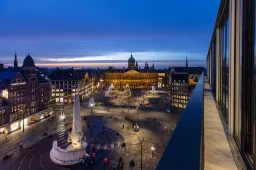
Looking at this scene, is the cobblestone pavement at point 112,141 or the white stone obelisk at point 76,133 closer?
the cobblestone pavement at point 112,141

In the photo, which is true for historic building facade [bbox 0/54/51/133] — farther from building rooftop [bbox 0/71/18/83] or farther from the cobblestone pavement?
the cobblestone pavement

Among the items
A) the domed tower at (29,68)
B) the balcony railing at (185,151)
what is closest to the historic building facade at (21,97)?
the domed tower at (29,68)

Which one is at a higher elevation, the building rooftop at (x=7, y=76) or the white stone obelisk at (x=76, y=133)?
the building rooftop at (x=7, y=76)

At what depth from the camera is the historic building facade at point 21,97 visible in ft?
153

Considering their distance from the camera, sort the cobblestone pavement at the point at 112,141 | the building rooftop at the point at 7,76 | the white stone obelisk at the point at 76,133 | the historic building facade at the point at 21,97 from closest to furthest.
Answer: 1. the cobblestone pavement at the point at 112,141
2. the white stone obelisk at the point at 76,133
3. the historic building facade at the point at 21,97
4. the building rooftop at the point at 7,76

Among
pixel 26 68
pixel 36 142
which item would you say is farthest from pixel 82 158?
pixel 26 68

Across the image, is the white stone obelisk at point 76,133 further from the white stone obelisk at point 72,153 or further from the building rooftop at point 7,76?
the building rooftop at point 7,76

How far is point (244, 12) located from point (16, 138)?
44.4 m

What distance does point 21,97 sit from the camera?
A: 173 feet

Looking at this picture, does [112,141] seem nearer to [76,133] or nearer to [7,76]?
[76,133]

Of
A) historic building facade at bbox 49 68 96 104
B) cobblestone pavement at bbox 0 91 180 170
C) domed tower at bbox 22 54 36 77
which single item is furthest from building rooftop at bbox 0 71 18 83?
historic building facade at bbox 49 68 96 104

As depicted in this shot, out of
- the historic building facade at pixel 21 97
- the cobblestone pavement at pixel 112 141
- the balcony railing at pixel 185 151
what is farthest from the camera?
the historic building facade at pixel 21 97

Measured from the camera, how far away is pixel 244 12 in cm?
539

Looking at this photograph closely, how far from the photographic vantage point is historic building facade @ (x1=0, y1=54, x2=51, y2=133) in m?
46.8
